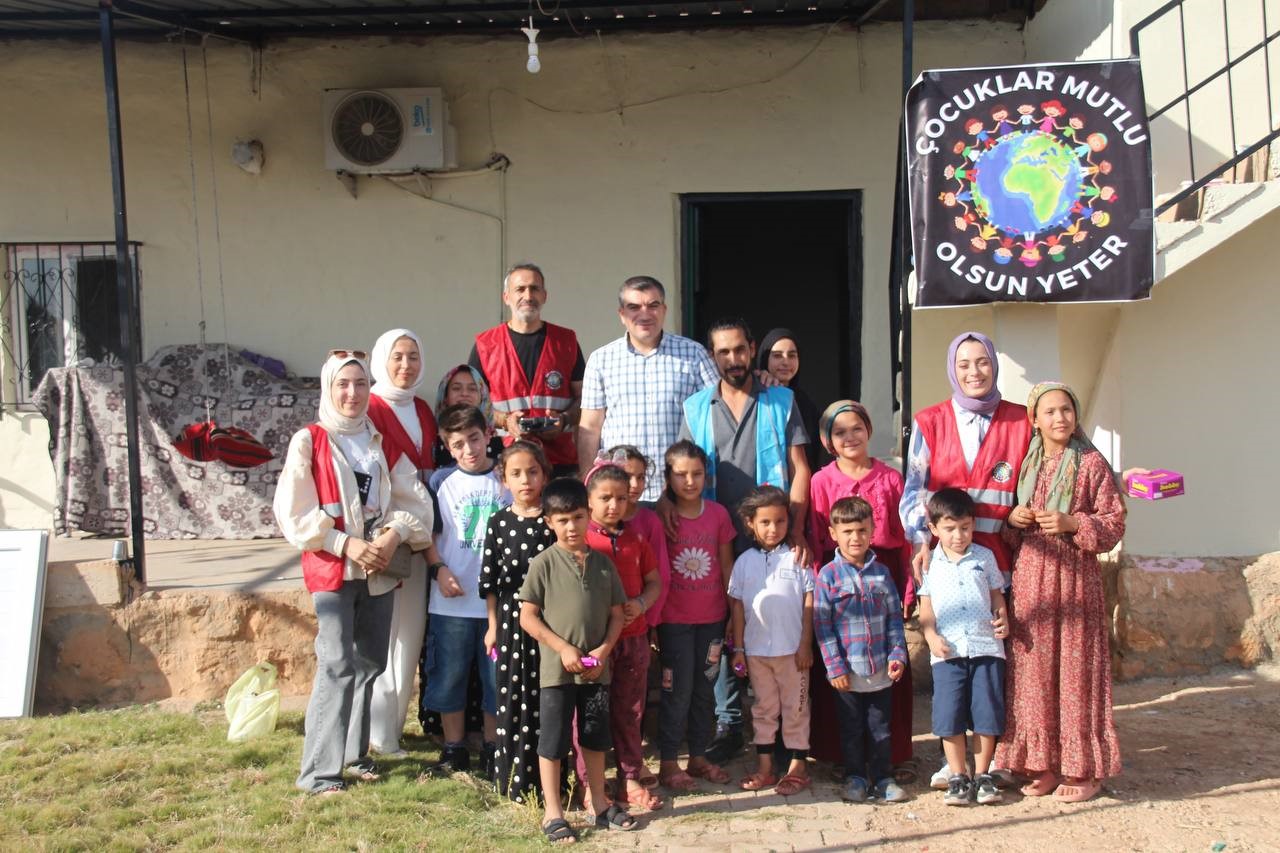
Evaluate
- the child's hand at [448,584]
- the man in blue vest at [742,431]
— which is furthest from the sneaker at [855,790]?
the child's hand at [448,584]

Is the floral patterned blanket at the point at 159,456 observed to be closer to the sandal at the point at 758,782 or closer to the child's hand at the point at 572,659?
the child's hand at the point at 572,659

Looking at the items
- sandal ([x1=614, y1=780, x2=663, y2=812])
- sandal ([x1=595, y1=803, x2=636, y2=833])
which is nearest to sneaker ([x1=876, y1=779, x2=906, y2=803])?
sandal ([x1=614, y1=780, x2=663, y2=812])

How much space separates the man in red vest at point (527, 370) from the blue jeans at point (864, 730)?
5.34 ft

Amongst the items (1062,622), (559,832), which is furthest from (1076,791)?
(559,832)

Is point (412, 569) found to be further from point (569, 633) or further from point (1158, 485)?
point (1158, 485)

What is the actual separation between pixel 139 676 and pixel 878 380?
14.1 feet

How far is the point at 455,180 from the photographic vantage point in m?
6.98

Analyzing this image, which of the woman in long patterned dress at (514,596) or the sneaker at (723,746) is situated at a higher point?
the woman in long patterned dress at (514,596)

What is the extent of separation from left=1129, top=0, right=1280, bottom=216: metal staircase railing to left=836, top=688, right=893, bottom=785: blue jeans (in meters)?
2.45

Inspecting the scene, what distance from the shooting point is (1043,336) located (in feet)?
16.2

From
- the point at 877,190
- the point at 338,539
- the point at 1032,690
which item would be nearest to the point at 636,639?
Result: the point at 338,539

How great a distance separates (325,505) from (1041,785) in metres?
A: 2.75

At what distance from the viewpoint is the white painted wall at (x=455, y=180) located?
6.77 m

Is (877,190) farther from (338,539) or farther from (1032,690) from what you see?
(338,539)
